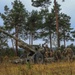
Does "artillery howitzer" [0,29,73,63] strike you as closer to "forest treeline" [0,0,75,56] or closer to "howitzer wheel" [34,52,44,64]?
"howitzer wheel" [34,52,44,64]

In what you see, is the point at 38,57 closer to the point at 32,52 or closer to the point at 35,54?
the point at 35,54

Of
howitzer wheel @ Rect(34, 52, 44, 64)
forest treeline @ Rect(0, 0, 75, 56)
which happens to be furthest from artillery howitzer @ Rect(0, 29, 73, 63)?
forest treeline @ Rect(0, 0, 75, 56)

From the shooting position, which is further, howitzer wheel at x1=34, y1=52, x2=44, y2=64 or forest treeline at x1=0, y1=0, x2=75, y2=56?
forest treeline at x1=0, y1=0, x2=75, y2=56

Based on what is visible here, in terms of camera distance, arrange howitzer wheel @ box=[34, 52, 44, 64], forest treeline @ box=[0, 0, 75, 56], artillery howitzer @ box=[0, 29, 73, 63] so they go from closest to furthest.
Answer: artillery howitzer @ box=[0, 29, 73, 63]
howitzer wheel @ box=[34, 52, 44, 64]
forest treeline @ box=[0, 0, 75, 56]

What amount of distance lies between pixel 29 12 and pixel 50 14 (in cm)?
355

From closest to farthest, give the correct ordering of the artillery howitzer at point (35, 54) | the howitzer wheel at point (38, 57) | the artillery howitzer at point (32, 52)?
the artillery howitzer at point (35, 54), the howitzer wheel at point (38, 57), the artillery howitzer at point (32, 52)

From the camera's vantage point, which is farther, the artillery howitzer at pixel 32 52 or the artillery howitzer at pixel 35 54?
the artillery howitzer at pixel 32 52

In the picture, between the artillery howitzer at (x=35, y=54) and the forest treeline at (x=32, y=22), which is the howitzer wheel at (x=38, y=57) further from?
the forest treeline at (x=32, y=22)

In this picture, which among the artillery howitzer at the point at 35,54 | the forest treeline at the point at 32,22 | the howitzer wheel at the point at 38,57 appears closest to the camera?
the artillery howitzer at the point at 35,54

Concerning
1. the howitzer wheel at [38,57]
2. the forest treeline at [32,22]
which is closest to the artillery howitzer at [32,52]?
the howitzer wheel at [38,57]

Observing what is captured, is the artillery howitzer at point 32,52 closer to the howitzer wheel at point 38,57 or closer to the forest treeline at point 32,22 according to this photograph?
the howitzer wheel at point 38,57

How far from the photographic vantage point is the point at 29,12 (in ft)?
168

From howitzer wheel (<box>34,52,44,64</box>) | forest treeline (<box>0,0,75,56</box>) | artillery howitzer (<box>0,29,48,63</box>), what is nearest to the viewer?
howitzer wheel (<box>34,52,44,64</box>)

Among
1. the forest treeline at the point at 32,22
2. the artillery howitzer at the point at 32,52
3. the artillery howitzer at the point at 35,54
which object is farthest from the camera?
the forest treeline at the point at 32,22
